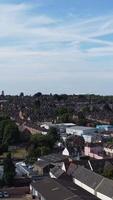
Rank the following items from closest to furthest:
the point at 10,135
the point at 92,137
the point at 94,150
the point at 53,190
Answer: the point at 53,190, the point at 94,150, the point at 10,135, the point at 92,137

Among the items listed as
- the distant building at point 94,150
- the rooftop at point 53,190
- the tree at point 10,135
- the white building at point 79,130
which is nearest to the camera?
the rooftop at point 53,190

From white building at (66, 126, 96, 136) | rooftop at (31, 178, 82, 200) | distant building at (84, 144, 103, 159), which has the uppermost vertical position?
white building at (66, 126, 96, 136)

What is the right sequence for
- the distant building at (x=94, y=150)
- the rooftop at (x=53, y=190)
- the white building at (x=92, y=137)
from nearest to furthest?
the rooftop at (x=53, y=190), the distant building at (x=94, y=150), the white building at (x=92, y=137)

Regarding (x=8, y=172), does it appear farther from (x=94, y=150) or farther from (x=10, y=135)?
(x=10, y=135)

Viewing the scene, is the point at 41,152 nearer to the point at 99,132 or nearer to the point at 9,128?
the point at 9,128

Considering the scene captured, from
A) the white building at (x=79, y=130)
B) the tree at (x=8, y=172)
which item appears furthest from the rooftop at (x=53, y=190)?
the white building at (x=79, y=130)

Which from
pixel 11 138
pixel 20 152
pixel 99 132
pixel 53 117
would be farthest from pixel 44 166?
pixel 53 117

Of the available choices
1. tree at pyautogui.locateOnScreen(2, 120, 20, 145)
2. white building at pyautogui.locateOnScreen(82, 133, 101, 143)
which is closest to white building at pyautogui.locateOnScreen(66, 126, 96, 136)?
white building at pyautogui.locateOnScreen(82, 133, 101, 143)

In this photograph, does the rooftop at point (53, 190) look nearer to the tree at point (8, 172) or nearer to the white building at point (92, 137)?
the tree at point (8, 172)

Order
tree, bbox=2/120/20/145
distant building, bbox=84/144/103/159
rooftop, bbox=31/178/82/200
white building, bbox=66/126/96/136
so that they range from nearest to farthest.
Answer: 1. rooftop, bbox=31/178/82/200
2. distant building, bbox=84/144/103/159
3. tree, bbox=2/120/20/145
4. white building, bbox=66/126/96/136

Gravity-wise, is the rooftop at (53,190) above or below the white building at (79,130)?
below

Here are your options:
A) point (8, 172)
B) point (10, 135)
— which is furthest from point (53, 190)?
point (10, 135)

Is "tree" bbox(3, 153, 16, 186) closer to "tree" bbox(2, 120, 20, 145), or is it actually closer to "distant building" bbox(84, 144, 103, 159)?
"distant building" bbox(84, 144, 103, 159)

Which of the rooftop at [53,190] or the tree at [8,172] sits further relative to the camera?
the tree at [8,172]
